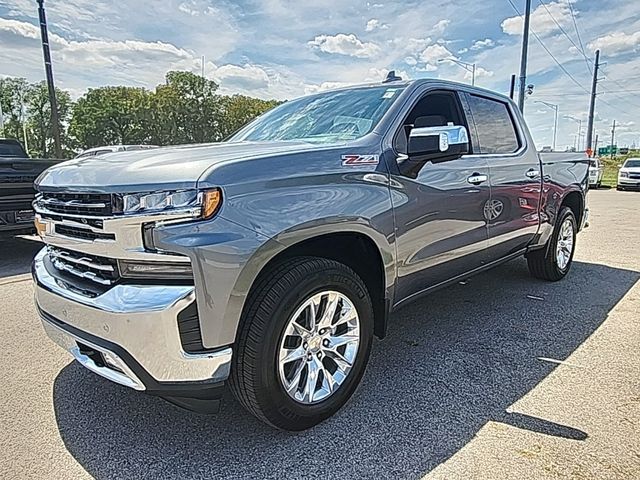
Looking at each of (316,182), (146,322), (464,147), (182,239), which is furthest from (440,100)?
(146,322)

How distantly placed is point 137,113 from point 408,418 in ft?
175

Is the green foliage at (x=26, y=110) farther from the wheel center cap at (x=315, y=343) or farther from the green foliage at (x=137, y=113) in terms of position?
the wheel center cap at (x=315, y=343)

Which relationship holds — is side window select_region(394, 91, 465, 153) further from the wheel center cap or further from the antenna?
the wheel center cap

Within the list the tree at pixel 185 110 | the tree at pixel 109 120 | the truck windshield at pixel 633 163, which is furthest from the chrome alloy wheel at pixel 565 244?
the tree at pixel 109 120

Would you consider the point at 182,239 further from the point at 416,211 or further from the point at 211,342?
the point at 416,211

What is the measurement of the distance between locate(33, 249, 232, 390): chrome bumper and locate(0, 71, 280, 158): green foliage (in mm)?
47422

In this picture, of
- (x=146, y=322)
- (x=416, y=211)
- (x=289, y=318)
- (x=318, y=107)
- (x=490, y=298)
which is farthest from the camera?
(x=490, y=298)

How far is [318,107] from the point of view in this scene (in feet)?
12.1

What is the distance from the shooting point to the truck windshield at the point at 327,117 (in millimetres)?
3168

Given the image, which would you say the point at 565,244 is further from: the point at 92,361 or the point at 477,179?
the point at 92,361

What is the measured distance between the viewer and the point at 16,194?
6414 mm

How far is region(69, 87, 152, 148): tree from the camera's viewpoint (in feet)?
162

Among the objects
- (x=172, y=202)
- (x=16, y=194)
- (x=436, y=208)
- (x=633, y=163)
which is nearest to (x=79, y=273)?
(x=172, y=202)

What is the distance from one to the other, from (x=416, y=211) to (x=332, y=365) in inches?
42.7
